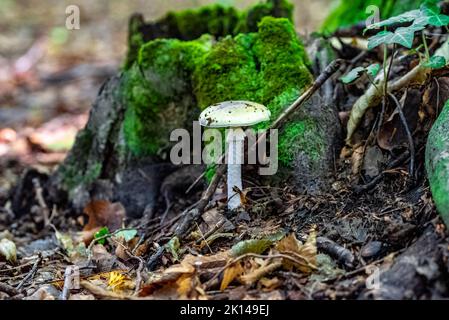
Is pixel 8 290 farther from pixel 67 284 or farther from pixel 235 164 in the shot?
pixel 235 164

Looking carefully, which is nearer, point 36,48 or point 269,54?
point 269,54

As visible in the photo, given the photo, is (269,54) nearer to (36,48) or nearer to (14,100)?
(14,100)

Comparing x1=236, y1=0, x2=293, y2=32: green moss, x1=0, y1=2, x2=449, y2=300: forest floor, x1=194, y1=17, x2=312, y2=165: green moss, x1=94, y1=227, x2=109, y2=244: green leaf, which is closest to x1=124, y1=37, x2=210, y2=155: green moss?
x1=194, y1=17, x2=312, y2=165: green moss

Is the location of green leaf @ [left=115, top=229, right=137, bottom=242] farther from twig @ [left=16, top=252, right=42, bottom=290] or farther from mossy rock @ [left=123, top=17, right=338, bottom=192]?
mossy rock @ [left=123, top=17, right=338, bottom=192]

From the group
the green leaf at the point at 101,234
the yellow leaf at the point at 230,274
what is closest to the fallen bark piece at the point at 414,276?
the yellow leaf at the point at 230,274
